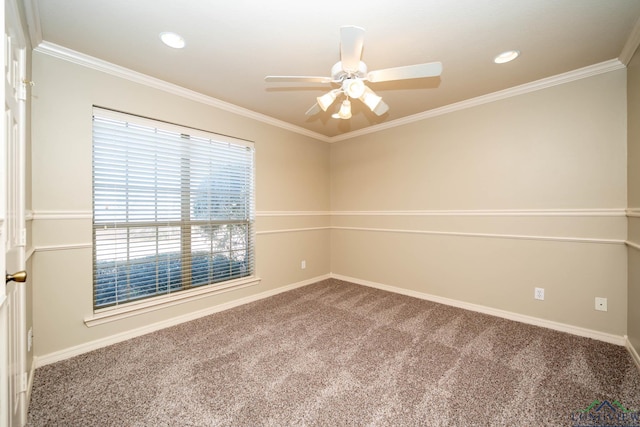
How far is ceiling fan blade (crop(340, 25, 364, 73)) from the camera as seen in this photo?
1.34 meters

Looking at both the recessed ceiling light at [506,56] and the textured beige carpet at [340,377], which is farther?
the recessed ceiling light at [506,56]

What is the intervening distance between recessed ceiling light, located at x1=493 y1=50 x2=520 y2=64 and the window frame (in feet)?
8.70

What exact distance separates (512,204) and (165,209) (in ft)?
11.7

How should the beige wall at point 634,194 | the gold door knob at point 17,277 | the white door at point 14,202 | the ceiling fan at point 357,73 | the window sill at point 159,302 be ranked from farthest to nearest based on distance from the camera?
1. the window sill at point 159,302
2. the beige wall at point 634,194
3. the ceiling fan at point 357,73
4. the white door at point 14,202
5. the gold door knob at point 17,277

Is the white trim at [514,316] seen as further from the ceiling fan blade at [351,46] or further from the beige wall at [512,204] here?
the ceiling fan blade at [351,46]

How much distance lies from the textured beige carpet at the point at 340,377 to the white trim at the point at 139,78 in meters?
2.35

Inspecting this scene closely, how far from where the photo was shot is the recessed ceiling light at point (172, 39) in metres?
1.91

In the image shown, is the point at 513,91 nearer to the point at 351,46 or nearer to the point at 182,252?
the point at 351,46

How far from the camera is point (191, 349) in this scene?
7.32 ft

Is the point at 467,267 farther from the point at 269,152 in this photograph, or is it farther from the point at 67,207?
the point at 67,207

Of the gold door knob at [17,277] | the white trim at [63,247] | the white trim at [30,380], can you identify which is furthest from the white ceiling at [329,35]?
the white trim at [30,380]

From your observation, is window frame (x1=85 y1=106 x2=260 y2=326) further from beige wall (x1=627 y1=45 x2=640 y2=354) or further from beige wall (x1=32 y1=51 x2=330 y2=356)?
beige wall (x1=627 y1=45 x2=640 y2=354)

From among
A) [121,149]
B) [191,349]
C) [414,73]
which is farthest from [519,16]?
[191,349]

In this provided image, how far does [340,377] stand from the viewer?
186 cm
